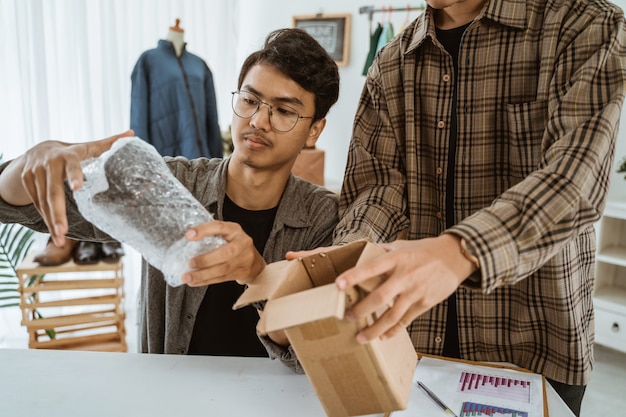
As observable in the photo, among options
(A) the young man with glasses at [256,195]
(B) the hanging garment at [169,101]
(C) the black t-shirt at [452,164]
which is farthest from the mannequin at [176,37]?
(C) the black t-shirt at [452,164]

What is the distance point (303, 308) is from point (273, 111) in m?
0.81

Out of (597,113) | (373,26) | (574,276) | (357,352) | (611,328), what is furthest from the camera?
Answer: (373,26)

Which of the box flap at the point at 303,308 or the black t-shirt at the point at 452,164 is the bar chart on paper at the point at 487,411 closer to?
the black t-shirt at the point at 452,164

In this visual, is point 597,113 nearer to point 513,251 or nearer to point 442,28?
point 513,251

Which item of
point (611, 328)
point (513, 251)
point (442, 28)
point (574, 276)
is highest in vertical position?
point (442, 28)

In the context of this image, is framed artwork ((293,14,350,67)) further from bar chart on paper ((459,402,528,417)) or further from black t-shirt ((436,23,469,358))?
bar chart on paper ((459,402,528,417))

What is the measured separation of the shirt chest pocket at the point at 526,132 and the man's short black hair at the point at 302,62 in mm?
518

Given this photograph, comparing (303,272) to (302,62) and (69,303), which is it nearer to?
(302,62)

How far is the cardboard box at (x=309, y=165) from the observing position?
324cm

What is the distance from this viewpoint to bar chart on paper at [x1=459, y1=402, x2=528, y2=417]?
3.46 feet

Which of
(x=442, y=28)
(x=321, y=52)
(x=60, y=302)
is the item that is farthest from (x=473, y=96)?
(x=60, y=302)

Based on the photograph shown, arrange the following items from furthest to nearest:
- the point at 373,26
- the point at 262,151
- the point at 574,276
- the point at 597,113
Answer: the point at 373,26 → the point at 262,151 → the point at 574,276 → the point at 597,113

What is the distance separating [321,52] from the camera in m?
1.55

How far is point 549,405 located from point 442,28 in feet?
2.86
